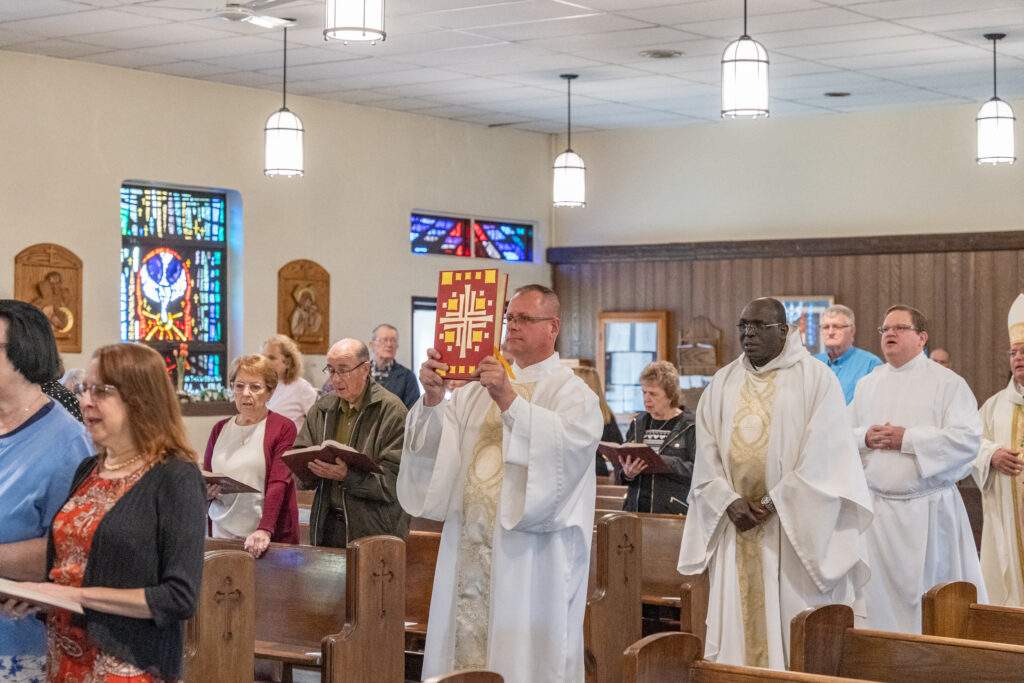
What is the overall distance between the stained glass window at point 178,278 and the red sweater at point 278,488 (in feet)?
18.7

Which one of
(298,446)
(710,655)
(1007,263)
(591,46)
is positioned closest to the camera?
(710,655)

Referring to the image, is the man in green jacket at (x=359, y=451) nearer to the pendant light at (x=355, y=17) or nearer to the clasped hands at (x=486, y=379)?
the clasped hands at (x=486, y=379)

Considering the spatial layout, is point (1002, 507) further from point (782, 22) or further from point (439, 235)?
point (439, 235)

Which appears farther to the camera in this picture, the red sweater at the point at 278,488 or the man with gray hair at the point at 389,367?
the man with gray hair at the point at 389,367

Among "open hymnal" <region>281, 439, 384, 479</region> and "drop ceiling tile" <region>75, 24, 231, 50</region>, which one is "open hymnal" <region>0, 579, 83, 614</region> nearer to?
"open hymnal" <region>281, 439, 384, 479</region>

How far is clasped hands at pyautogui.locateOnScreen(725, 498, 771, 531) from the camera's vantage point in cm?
618

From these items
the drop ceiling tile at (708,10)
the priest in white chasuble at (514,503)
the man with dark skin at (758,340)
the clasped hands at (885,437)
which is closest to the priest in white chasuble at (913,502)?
the clasped hands at (885,437)

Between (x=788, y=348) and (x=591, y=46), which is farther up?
(x=591, y=46)

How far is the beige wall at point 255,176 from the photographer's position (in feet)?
36.9

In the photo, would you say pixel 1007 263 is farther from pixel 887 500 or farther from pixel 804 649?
pixel 804 649

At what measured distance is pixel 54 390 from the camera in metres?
5.97

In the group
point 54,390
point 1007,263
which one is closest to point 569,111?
point 1007,263

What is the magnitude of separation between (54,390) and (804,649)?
321 cm

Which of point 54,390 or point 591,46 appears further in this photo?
point 591,46
